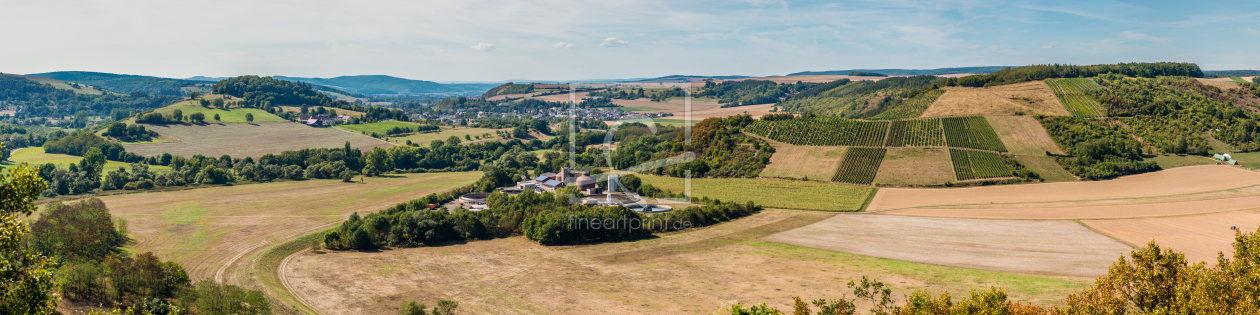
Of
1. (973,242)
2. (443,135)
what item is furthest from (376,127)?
(973,242)

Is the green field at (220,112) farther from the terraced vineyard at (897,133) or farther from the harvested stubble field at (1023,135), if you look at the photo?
the harvested stubble field at (1023,135)

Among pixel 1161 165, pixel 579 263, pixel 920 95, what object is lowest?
pixel 579 263

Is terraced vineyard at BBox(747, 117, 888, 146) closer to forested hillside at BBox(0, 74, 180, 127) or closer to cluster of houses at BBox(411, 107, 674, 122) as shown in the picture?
cluster of houses at BBox(411, 107, 674, 122)

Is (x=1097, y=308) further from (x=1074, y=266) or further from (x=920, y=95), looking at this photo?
(x=920, y=95)

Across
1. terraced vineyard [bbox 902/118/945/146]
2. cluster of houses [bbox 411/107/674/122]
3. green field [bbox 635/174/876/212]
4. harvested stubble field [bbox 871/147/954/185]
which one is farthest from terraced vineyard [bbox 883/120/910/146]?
cluster of houses [bbox 411/107/674/122]

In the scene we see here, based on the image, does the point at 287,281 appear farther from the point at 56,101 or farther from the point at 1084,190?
the point at 56,101

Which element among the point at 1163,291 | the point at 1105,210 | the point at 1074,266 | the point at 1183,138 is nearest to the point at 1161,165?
the point at 1183,138
